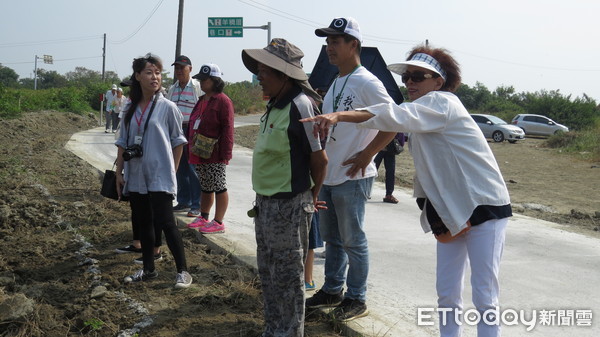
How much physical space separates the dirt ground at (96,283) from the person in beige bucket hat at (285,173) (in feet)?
1.68

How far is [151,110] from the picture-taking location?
15.7 ft

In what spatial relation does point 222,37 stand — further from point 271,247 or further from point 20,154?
point 271,247

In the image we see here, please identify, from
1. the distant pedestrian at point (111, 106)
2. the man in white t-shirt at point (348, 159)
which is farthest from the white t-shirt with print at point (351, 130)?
the distant pedestrian at point (111, 106)

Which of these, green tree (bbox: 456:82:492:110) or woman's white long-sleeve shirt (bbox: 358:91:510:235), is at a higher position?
green tree (bbox: 456:82:492:110)

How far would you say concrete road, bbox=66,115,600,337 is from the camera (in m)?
4.38

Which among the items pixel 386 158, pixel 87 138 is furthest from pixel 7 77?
pixel 386 158

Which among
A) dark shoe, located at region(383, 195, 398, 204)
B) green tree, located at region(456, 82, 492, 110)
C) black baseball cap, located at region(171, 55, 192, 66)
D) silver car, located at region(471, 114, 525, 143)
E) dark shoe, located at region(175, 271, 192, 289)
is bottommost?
dark shoe, located at region(175, 271, 192, 289)

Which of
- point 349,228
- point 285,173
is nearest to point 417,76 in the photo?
point 285,173

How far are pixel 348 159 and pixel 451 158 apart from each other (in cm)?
88

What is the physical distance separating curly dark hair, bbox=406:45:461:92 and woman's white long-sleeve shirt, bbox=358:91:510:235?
216mm

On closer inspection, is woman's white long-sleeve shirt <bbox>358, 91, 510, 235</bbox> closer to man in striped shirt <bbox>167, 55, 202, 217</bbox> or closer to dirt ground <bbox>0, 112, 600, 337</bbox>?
dirt ground <bbox>0, 112, 600, 337</bbox>

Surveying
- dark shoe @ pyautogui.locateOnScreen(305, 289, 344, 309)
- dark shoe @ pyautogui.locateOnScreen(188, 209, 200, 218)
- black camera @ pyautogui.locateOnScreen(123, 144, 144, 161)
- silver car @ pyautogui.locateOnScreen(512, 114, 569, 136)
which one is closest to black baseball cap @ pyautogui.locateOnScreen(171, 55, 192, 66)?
dark shoe @ pyautogui.locateOnScreen(188, 209, 200, 218)

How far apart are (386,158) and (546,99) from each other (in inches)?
1533

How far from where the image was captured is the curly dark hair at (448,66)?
134 inches
